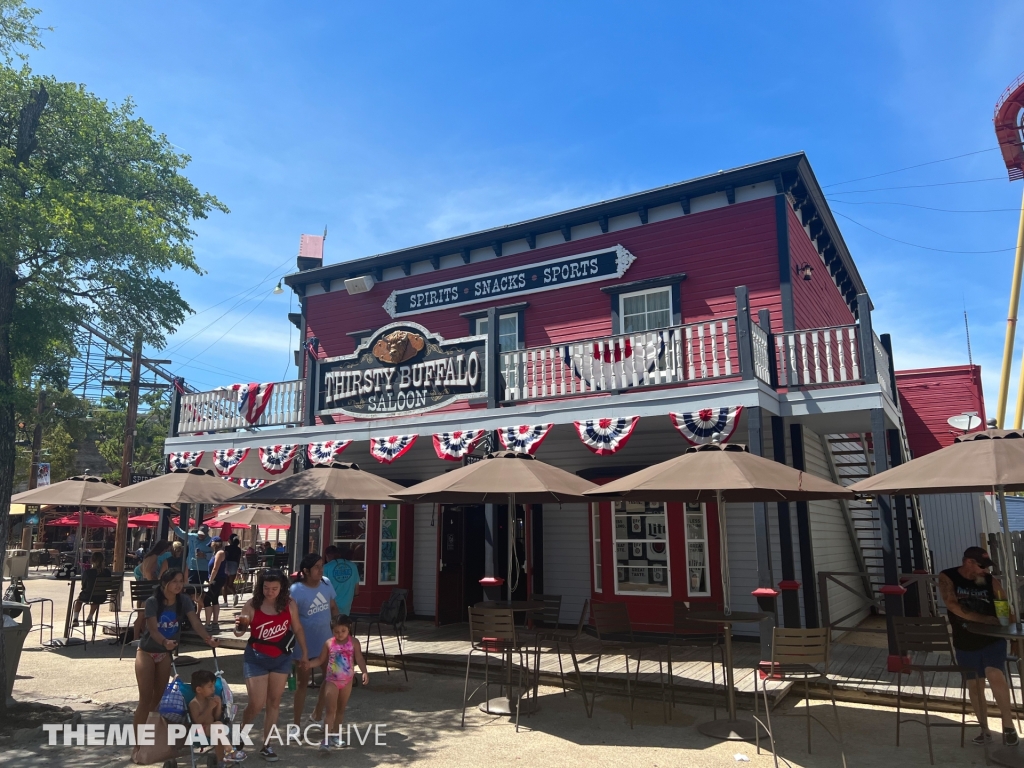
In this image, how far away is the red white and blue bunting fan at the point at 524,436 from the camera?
10023mm

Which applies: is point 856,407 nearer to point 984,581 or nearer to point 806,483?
point 806,483

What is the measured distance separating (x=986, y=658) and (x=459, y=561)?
28.7ft

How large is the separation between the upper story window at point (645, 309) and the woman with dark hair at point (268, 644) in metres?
8.05

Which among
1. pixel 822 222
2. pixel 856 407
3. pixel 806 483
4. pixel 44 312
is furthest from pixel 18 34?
pixel 822 222

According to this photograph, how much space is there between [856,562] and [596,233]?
7565 millimetres

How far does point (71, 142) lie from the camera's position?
26.9ft

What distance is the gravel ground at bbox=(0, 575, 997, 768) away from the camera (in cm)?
543

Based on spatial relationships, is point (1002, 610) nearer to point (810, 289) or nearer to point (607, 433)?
point (607, 433)

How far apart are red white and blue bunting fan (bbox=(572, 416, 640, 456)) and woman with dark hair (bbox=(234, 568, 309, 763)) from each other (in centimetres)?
496

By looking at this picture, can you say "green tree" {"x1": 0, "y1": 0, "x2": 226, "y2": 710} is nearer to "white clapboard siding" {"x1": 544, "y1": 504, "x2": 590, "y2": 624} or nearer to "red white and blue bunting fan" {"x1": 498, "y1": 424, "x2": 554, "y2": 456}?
"red white and blue bunting fan" {"x1": 498, "y1": 424, "x2": 554, "y2": 456}

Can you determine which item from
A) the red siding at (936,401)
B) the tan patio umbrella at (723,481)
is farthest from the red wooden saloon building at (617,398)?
the red siding at (936,401)

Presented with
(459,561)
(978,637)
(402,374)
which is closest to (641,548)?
(459,561)

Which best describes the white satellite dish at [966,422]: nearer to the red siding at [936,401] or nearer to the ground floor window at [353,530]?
the red siding at [936,401]

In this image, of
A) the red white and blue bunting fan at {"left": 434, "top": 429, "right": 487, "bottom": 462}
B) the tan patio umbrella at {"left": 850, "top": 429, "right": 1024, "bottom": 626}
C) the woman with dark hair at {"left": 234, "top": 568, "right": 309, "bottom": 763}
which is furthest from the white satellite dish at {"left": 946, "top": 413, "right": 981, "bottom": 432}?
the woman with dark hair at {"left": 234, "top": 568, "right": 309, "bottom": 763}
